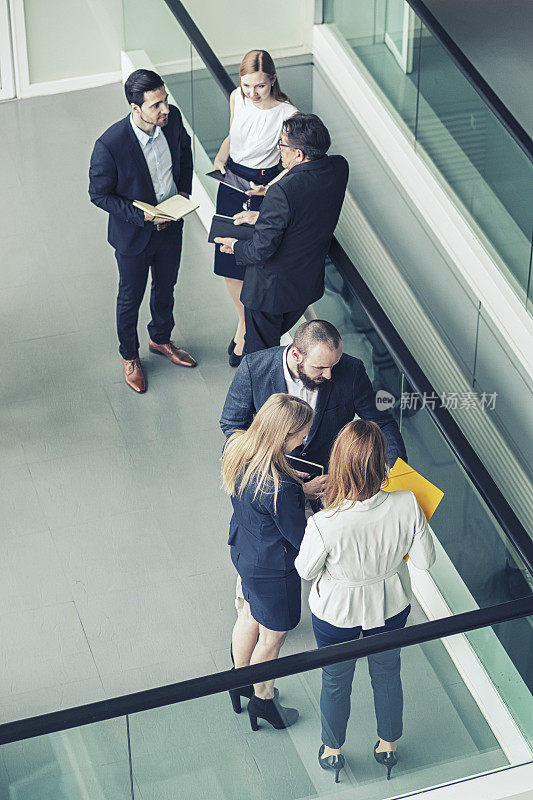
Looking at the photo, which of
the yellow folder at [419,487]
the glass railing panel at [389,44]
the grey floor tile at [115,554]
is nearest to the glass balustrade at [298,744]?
the yellow folder at [419,487]

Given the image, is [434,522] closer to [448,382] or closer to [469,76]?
[448,382]

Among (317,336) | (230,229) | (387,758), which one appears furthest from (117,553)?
(387,758)

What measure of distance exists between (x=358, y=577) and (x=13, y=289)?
399 centimetres

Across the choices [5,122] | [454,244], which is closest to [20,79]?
[5,122]

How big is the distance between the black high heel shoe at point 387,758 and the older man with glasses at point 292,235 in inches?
95.8

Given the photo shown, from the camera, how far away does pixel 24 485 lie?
7.02m

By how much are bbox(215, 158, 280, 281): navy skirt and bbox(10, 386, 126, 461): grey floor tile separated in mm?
1017

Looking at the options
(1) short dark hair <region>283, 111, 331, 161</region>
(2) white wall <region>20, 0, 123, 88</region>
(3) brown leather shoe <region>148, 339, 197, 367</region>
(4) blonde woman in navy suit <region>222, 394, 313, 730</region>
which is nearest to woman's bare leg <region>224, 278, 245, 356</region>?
(3) brown leather shoe <region>148, 339, 197, 367</region>

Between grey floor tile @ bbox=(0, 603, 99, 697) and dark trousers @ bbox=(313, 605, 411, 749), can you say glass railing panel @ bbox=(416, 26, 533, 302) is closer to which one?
dark trousers @ bbox=(313, 605, 411, 749)

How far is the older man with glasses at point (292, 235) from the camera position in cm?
613

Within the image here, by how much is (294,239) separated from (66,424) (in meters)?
1.84

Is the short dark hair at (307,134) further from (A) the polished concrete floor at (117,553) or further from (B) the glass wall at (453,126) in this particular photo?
(B) the glass wall at (453,126)

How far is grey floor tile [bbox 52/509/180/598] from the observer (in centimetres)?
654

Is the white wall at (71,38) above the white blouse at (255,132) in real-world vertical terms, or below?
below
